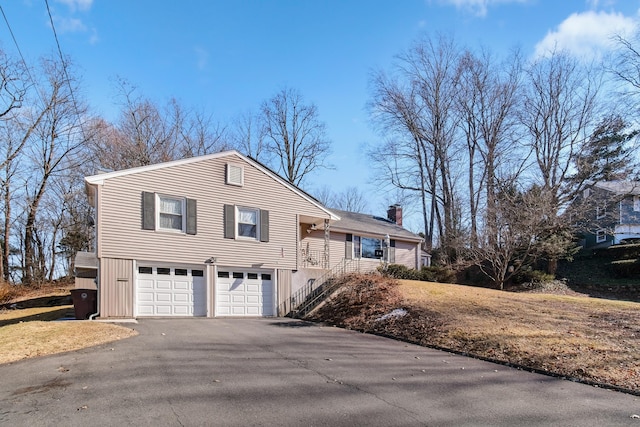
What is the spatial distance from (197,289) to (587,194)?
90.1 ft

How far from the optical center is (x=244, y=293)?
58.5 feet

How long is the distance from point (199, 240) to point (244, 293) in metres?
2.89

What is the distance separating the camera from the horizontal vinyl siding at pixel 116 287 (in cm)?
1458

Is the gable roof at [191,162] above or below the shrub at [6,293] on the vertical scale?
above

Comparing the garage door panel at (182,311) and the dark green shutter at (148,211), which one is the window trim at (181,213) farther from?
the garage door panel at (182,311)

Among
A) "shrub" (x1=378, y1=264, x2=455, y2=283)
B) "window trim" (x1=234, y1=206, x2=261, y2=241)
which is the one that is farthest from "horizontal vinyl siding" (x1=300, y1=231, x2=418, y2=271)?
"window trim" (x1=234, y1=206, x2=261, y2=241)

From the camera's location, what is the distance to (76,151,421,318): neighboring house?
15.0m

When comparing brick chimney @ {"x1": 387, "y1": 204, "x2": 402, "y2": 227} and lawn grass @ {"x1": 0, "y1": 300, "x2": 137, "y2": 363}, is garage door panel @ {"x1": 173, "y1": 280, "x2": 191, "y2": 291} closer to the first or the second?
lawn grass @ {"x1": 0, "y1": 300, "x2": 137, "y2": 363}

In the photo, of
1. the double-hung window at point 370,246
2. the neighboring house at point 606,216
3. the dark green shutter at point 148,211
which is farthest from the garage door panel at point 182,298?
the neighboring house at point 606,216

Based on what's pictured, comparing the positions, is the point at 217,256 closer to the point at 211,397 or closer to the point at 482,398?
the point at 211,397

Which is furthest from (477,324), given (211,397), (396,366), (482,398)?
(211,397)

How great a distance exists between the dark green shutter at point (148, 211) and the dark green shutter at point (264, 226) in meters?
4.30

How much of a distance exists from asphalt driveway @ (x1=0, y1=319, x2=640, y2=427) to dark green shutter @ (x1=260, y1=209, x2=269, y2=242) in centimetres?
850

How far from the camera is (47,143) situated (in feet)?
98.2
